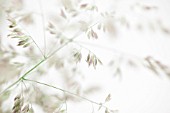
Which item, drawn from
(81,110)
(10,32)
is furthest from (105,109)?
(10,32)

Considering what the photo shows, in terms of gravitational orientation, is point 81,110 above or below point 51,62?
below

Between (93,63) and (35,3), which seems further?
(35,3)

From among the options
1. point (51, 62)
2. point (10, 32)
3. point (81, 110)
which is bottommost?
point (81, 110)

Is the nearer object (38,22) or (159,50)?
(159,50)

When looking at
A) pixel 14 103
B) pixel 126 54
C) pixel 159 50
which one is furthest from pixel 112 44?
pixel 14 103

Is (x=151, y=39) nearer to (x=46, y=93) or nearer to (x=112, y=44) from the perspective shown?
(x=112, y=44)

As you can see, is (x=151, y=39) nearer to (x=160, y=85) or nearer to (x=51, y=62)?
(x=160, y=85)

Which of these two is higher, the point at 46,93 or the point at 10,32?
the point at 10,32

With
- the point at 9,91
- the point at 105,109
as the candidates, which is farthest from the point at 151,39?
the point at 9,91
